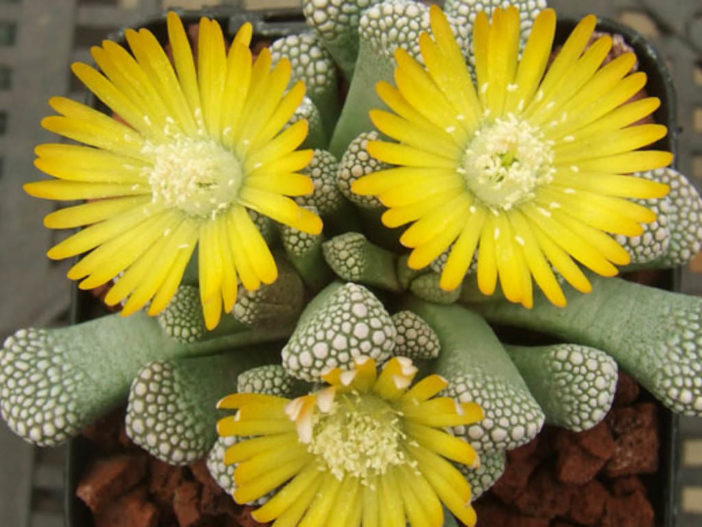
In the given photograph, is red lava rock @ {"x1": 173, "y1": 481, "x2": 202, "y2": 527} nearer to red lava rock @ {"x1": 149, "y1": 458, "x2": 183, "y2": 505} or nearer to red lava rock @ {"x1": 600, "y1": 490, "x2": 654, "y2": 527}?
red lava rock @ {"x1": 149, "y1": 458, "x2": 183, "y2": 505}

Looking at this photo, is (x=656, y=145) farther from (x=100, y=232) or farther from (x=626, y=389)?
(x=100, y=232)

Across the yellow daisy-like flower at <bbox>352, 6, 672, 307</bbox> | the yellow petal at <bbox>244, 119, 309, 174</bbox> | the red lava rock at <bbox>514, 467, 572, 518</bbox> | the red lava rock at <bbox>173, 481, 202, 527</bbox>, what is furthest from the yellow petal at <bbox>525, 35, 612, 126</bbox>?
the red lava rock at <bbox>173, 481, 202, 527</bbox>

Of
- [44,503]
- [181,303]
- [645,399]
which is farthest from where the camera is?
[44,503]

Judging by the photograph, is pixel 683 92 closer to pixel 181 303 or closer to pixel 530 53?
pixel 530 53

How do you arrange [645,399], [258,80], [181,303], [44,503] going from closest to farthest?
[258,80] < [181,303] < [645,399] < [44,503]

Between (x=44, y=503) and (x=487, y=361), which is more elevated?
(x=487, y=361)

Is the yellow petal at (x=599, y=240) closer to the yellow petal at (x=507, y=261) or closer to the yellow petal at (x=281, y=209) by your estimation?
the yellow petal at (x=507, y=261)

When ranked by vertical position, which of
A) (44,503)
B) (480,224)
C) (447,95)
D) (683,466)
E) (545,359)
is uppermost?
(447,95)

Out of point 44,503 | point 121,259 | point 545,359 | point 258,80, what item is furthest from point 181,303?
point 44,503
